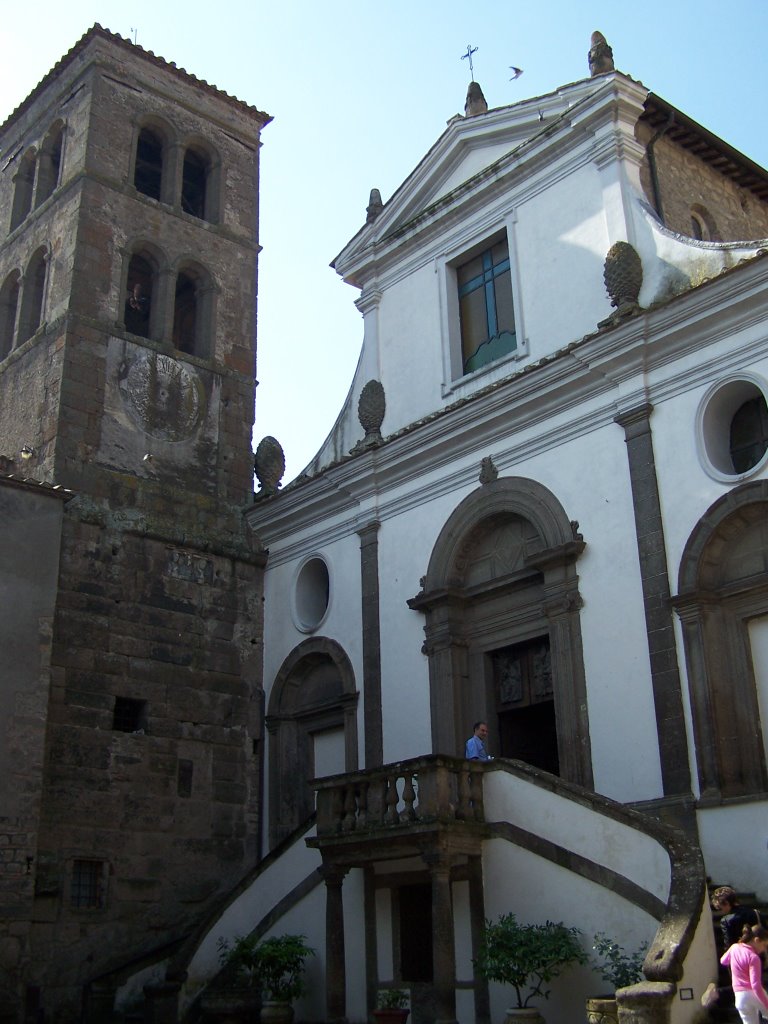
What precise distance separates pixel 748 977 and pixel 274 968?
6.82 meters

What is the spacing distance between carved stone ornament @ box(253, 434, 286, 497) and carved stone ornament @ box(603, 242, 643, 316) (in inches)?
275

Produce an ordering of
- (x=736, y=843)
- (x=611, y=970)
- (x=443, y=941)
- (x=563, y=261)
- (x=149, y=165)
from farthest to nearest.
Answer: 1. (x=149, y=165)
2. (x=563, y=261)
3. (x=736, y=843)
4. (x=443, y=941)
5. (x=611, y=970)

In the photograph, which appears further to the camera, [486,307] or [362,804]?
[486,307]

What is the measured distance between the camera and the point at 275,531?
766 inches

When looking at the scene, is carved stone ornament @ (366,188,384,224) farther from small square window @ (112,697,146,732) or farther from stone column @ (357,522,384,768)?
→ small square window @ (112,697,146,732)

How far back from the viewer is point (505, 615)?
51.4 ft

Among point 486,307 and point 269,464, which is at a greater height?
point 486,307

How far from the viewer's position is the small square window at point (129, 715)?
16.7 meters

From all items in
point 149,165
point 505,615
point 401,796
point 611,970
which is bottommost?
point 611,970

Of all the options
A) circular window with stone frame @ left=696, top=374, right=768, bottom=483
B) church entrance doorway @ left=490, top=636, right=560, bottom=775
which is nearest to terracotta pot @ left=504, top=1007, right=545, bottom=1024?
church entrance doorway @ left=490, top=636, right=560, bottom=775

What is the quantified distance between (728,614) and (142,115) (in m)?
13.7

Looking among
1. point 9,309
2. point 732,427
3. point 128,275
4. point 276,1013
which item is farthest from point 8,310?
point 276,1013

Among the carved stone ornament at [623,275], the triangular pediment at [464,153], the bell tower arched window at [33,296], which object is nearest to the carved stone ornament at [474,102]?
the triangular pediment at [464,153]

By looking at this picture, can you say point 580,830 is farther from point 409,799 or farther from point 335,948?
point 335,948
